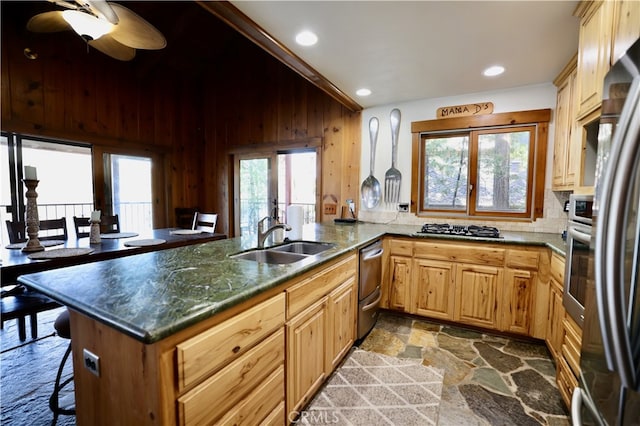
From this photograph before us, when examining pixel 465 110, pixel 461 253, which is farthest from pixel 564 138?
pixel 461 253

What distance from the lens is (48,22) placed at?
219cm

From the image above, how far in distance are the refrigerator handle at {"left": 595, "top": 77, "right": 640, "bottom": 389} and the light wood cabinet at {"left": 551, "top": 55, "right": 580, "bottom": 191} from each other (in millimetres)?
1844

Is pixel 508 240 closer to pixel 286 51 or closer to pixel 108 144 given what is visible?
→ pixel 286 51

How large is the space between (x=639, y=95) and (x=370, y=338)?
7.54 feet

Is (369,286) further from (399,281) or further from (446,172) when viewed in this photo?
(446,172)

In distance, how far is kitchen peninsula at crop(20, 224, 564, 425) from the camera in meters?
0.81

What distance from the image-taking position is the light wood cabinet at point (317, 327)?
4.54 feet

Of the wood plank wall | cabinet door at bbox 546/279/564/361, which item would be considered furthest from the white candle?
cabinet door at bbox 546/279/564/361

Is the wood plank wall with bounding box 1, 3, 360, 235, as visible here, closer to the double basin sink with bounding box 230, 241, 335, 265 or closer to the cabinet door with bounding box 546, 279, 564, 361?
the double basin sink with bounding box 230, 241, 335, 265

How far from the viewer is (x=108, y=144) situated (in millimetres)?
3953

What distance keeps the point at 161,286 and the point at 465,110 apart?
3.27 metres

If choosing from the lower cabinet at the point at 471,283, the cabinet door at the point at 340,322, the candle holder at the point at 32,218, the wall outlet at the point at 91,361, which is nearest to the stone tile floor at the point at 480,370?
the lower cabinet at the point at 471,283

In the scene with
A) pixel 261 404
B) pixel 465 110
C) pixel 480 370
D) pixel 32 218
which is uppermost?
pixel 465 110

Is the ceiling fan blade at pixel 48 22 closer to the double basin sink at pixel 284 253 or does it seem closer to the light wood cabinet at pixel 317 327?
the double basin sink at pixel 284 253
